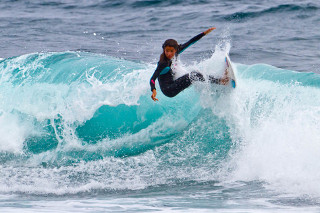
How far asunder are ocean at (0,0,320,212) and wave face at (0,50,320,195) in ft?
0.06

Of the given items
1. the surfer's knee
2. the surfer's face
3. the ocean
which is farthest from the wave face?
the surfer's face

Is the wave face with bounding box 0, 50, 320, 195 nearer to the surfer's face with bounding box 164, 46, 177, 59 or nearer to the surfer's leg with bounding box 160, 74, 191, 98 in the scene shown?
the surfer's leg with bounding box 160, 74, 191, 98

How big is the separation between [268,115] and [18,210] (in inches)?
165

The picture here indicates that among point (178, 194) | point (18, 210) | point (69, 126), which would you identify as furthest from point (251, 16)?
point (18, 210)

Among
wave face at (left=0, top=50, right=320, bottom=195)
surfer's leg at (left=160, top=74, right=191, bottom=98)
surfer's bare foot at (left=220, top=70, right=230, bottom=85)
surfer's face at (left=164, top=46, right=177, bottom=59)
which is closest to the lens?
wave face at (left=0, top=50, right=320, bottom=195)

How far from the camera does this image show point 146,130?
8242 mm

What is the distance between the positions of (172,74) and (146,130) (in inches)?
65.1

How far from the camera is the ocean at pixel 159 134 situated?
564 cm

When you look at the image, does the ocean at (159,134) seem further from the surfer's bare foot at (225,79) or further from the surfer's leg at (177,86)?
the surfer's leg at (177,86)

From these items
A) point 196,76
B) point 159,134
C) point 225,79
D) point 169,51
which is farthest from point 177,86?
point 159,134

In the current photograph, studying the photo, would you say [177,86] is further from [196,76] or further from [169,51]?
[169,51]

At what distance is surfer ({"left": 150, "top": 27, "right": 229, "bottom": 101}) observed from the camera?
6.61 m

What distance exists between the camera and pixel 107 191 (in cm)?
604

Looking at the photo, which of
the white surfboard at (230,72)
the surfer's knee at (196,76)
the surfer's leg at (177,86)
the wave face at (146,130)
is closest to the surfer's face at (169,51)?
the surfer's leg at (177,86)
